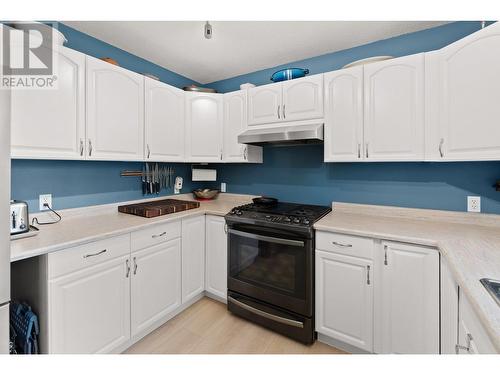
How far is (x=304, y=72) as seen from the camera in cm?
226

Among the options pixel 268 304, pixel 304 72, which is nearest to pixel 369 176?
pixel 304 72

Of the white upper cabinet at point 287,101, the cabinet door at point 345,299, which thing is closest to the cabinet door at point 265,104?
the white upper cabinet at point 287,101

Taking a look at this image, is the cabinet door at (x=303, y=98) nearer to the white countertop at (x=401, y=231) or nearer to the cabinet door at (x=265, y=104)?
the cabinet door at (x=265, y=104)

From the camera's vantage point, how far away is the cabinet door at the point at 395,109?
1705mm

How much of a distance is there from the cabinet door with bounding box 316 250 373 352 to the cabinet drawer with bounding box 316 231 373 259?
0.04 m

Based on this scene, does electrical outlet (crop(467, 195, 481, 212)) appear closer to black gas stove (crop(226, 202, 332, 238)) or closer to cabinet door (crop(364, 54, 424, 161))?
cabinet door (crop(364, 54, 424, 161))

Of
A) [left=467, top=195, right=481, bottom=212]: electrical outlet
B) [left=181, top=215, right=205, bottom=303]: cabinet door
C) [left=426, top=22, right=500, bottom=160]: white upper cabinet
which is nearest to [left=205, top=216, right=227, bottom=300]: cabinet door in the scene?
[left=181, top=215, right=205, bottom=303]: cabinet door

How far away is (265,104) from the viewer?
7.77 ft

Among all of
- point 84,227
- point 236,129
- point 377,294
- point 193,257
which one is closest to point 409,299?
point 377,294

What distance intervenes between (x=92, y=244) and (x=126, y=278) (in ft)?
1.21

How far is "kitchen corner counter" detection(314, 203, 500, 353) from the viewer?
2.69ft

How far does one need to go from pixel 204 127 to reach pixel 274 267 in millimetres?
1658
